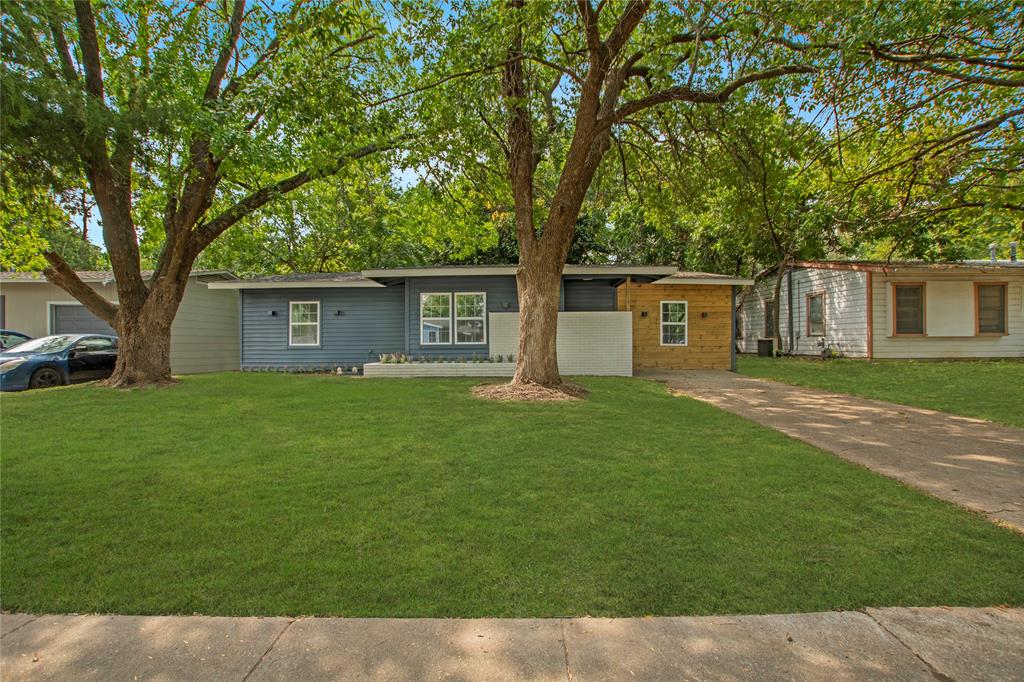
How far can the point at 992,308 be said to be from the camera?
15.8 meters

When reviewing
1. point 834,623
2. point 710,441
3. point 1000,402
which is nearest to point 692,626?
point 834,623

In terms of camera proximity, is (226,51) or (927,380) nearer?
(226,51)

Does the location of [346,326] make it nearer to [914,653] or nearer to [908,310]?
[914,653]

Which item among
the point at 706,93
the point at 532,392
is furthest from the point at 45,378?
the point at 706,93

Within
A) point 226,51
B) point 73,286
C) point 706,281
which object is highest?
point 226,51

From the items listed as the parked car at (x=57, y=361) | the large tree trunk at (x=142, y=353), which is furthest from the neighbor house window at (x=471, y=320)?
the parked car at (x=57, y=361)

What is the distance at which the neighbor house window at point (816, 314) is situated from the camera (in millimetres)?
17906

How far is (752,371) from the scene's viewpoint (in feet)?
47.2

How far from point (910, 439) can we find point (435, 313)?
11212 millimetres

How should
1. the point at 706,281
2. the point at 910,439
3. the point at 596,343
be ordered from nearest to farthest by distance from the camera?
the point at 910,439 < the point at 596,343 < the point at 706,281

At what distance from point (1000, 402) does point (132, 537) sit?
1161 centimetres

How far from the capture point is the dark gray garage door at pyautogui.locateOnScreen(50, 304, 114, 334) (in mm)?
15344

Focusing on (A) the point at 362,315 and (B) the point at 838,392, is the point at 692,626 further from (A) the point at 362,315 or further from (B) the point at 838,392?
(A) the point at 362,315

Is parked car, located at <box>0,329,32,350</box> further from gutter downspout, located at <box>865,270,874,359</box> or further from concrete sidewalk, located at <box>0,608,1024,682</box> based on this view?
gutter downspout, located at <box>865,270,874,359</box>
